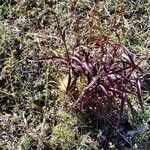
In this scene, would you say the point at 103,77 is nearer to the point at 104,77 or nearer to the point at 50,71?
the point at 104,77

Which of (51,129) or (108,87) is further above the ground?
(108,87)

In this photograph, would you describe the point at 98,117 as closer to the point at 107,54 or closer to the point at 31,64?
the point at 107,54

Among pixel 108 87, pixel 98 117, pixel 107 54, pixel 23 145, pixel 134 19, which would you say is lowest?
pixel 23 145

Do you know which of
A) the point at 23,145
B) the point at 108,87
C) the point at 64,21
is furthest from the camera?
the point at 64,21

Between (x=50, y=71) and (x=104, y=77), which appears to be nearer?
(x=104, y=77)

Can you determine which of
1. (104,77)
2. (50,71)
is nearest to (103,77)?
(104,77)

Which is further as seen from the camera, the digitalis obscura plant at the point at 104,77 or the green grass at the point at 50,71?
the green grass at the point at 50,71

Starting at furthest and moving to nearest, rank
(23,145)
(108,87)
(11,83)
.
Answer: (11,83) → (23,145) → (108,87)

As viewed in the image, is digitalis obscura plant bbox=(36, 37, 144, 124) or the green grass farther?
the green grass

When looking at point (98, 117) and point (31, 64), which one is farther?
point (31, 64)

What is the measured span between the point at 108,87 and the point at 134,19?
803 millimetres

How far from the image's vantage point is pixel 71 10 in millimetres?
2900

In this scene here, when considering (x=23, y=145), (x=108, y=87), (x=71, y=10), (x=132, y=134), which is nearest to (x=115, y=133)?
(x=132, y=134)

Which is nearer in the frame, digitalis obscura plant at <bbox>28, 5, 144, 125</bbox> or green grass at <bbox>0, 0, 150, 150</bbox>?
digitalis obscura plant at <bbox>28, 5, 144, 125</bbox>
